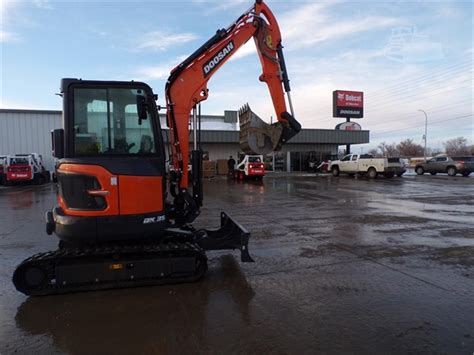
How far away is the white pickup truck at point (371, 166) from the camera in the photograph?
2911cm

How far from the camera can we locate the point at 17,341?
3871mm

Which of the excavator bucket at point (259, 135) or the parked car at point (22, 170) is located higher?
the excavator bucket at point (259, 135)

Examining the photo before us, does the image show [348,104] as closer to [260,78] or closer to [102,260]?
[260,78]

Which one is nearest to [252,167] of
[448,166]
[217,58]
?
[448,166]

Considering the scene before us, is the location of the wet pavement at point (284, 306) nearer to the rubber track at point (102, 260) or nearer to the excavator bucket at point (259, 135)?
the rubber track at point (102, 260)

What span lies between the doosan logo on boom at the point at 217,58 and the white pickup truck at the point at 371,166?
2522cm

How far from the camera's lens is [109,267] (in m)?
5.12

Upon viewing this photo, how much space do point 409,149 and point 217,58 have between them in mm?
117533

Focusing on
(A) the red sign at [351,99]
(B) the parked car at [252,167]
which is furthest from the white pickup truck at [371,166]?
(A) the red sign at [351,99]

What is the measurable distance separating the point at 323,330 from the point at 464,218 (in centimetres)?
925

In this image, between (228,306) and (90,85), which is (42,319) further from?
(90,85)

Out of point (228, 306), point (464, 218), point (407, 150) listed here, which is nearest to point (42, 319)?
point (228, 306)

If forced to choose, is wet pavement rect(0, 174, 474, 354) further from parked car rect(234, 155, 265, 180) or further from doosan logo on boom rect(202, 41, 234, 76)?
parked car rect(234, 155, 265, 180)

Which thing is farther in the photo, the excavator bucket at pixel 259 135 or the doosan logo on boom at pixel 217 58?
the excavator bucket at pixel 259 135
